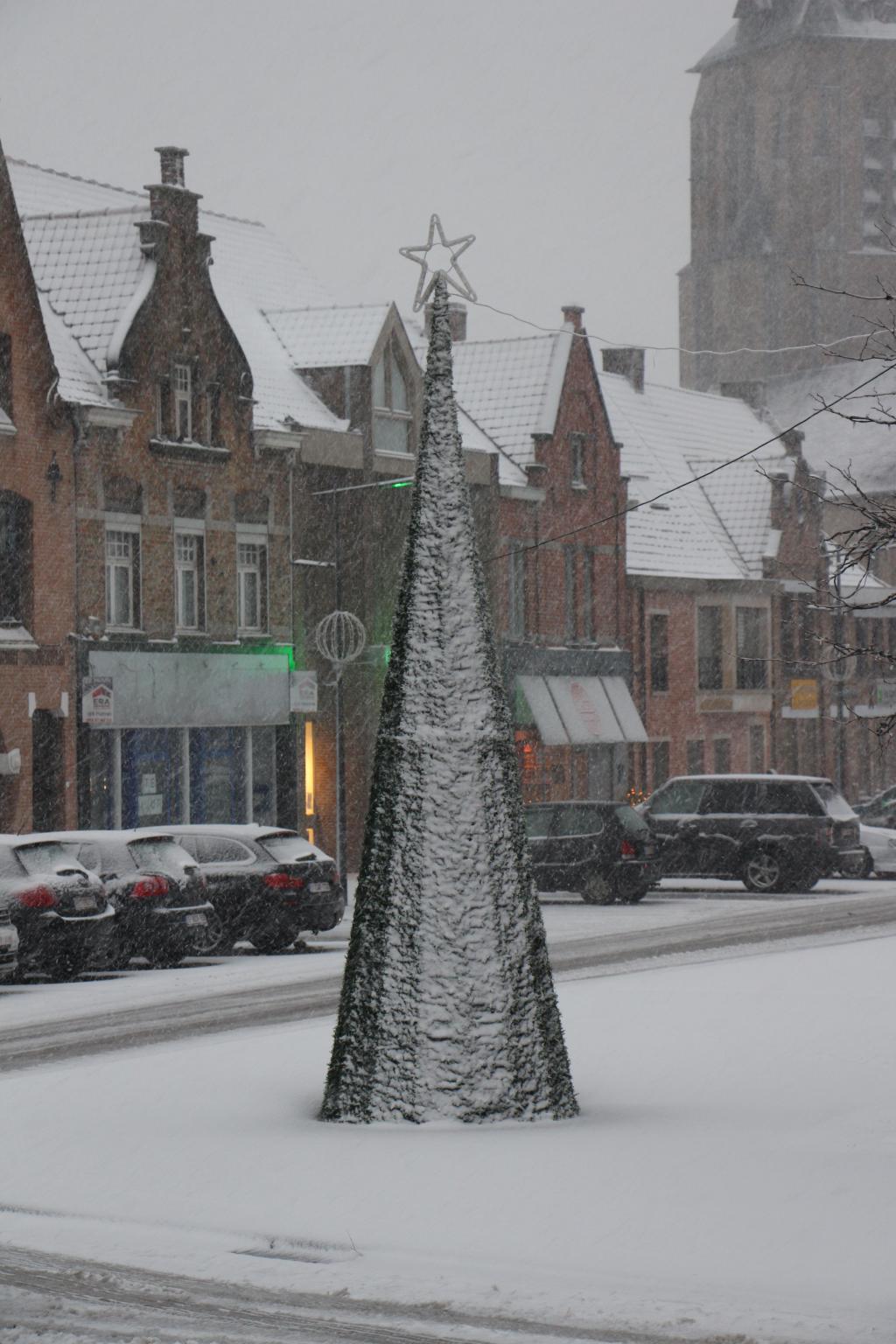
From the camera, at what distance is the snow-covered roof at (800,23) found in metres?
92.9

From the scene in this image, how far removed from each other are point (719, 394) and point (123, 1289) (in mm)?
61956

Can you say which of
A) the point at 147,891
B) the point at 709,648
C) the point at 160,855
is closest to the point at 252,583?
the point at 160,855

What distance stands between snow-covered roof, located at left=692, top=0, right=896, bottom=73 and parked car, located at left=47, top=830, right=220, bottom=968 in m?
74.9

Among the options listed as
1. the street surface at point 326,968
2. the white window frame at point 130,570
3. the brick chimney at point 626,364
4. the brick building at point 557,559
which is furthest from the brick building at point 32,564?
the brick chimney at point 626,364

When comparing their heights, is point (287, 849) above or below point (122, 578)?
below

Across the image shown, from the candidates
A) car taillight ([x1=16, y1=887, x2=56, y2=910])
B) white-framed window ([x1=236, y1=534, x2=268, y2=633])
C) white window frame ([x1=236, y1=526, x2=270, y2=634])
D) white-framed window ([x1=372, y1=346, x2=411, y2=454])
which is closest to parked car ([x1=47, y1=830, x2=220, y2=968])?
car taillight ([x1=16, y1=887, x2=56, y2=910])

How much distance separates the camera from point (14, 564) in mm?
34531

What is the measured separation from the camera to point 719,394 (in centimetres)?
6919

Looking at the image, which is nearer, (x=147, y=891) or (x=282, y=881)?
(x=147, y=891)

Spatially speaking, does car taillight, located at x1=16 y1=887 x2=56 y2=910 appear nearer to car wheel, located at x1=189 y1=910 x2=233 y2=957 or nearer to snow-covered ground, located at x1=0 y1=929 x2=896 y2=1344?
car wheel, located at x1=189 y1=910 x2=233 y2=957

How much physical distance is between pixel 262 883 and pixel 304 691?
495 inches

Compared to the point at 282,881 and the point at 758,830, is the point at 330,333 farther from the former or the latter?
the point at 282,881

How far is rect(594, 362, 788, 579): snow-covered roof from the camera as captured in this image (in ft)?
186

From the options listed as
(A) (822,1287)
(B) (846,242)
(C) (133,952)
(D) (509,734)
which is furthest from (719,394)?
(A) (822,1287)
